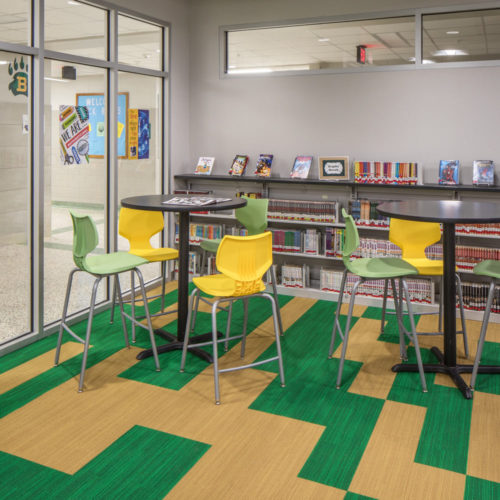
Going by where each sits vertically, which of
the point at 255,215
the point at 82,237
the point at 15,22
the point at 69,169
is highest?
the point at 15,22

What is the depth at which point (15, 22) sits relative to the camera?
404cm

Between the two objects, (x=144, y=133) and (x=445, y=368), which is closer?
(x=445, y=368)

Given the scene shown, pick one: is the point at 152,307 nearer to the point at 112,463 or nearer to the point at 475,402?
the point at 112,463

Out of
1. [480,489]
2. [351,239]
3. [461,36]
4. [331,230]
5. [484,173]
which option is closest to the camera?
[480,489]

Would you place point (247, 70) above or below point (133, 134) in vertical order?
above

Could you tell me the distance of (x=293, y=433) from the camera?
10.00 ft

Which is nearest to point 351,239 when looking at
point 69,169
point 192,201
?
point 192,201

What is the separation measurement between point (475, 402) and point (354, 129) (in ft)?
9.98

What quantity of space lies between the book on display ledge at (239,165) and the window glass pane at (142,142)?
2.57ft

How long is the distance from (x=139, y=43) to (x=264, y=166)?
172cm

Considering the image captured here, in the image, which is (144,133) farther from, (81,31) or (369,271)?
(369,271)

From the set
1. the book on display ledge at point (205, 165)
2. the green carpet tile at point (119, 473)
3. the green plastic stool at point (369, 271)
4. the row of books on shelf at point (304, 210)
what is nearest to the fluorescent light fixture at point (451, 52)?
the row of books on shelf at point (304, 210)

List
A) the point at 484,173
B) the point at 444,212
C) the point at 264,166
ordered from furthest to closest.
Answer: the point at 264,166, the point at 484,173, the point at 444,212

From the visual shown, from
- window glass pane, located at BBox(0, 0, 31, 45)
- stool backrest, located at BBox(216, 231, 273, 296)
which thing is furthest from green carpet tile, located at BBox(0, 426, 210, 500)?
window glass pane, located at BBox(0, 0, 31, 45)
